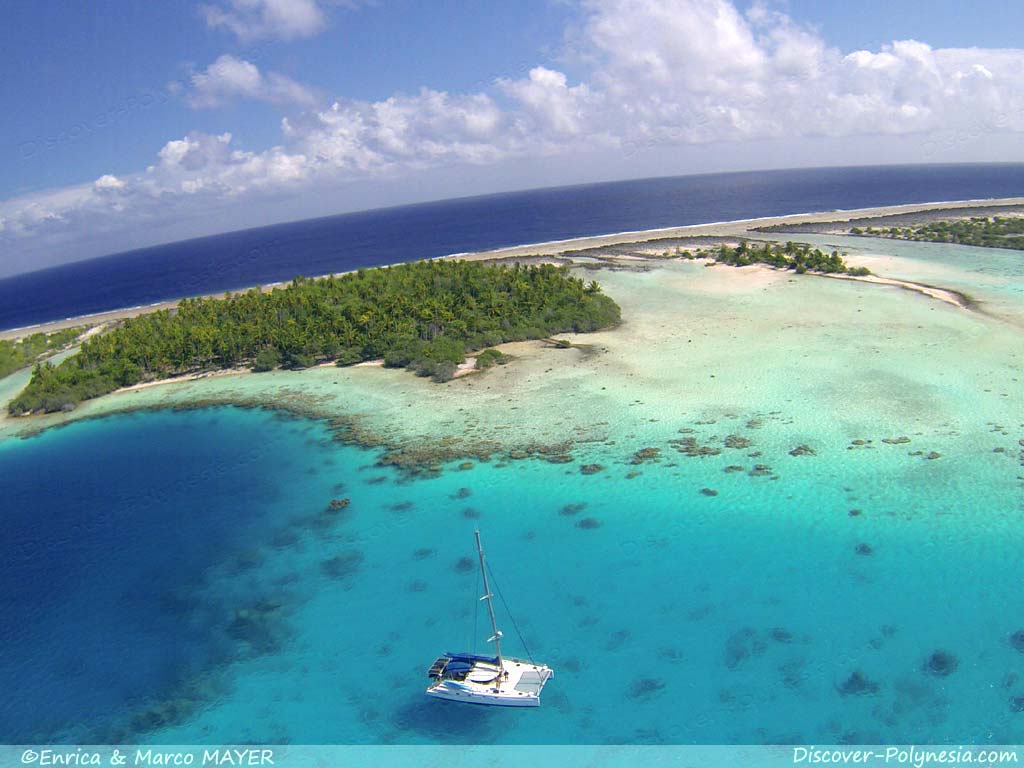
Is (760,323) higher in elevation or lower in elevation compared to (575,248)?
lower

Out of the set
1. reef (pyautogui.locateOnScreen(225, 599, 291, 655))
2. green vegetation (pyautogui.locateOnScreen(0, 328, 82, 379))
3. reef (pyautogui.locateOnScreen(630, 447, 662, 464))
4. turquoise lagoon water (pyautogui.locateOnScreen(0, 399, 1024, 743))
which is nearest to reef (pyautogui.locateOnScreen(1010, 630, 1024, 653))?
turquoise lagoon water (pyautogui.locateOnScreen(0, 399, 1024, 743))

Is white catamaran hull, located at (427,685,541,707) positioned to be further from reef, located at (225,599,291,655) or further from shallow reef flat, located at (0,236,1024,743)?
reef, located at (225,599,291,655)

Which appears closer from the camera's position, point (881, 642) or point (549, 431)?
point (881, 642)

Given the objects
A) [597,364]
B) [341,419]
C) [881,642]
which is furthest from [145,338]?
[881,642]

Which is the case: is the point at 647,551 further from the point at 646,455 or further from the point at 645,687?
the point at 646,455

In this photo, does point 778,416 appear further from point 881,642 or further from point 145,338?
point 145,338
